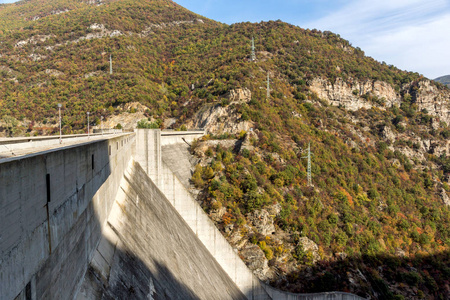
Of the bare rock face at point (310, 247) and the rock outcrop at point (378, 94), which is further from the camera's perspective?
the rock outcrop at point (378, 94)

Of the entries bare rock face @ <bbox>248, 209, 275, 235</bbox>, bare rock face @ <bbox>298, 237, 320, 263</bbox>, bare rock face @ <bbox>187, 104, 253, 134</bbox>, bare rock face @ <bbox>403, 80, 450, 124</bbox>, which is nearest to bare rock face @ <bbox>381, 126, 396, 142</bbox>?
bare rock face @ <bbox>403, 80, 450, 124</bbox>

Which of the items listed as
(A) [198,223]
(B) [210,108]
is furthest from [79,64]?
(A) [198,223]

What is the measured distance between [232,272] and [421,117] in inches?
2781

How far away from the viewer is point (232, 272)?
2077 centimetres

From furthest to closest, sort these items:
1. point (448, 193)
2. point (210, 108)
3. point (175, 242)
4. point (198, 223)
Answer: point (448, 193)
point (210, 108)
point (198, 223)
point (175, 242)

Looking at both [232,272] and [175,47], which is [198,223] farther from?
[175,47]

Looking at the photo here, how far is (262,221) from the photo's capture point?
27.3 meters

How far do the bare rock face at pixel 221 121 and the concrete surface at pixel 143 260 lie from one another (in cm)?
2497

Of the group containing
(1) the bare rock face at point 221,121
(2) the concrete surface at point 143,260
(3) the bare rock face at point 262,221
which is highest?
(1) the bare rock face at point 221,121

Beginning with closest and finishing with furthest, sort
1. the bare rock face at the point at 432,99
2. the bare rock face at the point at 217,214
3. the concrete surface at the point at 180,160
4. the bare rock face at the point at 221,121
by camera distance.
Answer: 1. the bare rock face at the point at 217,214
2. the concrete surface at the point at 180,160
3. the bare rock face at the point at 221,121
4. the bare rock face at the point at 432,99

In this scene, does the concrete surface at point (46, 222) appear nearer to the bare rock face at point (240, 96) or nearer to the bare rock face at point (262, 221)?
the bare rock face at point (262, 221)

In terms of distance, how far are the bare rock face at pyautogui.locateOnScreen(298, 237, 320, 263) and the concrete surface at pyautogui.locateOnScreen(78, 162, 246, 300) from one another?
1219 centimetres

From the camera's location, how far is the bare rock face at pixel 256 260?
76.8ft

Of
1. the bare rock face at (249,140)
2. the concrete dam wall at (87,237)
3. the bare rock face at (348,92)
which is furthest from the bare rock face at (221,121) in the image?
the bare rock face at (348,92)
